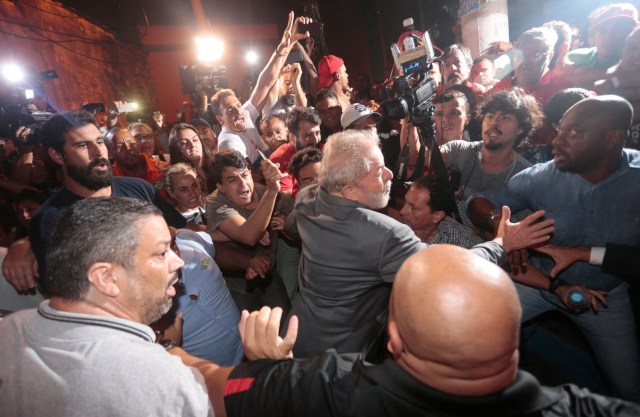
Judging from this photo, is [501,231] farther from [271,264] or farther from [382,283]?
[271,264]

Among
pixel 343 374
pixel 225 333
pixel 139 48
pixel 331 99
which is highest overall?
pixel 139 48

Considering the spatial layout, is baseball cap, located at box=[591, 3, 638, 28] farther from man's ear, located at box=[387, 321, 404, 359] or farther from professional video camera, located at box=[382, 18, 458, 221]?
man's ear, located at box=[387, 321, 404, 359]

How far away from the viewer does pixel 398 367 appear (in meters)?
0.94

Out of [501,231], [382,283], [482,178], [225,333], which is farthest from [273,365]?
[482,178]

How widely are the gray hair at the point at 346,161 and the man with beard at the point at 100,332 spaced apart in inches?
40.8

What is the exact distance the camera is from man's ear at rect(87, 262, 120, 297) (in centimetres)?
123

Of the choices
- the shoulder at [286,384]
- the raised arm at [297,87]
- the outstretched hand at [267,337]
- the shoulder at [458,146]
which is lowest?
the shoulder at [286,384]

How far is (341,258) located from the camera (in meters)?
1.89

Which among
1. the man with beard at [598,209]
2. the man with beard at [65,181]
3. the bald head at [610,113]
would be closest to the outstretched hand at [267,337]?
the man with beard at [65,181]

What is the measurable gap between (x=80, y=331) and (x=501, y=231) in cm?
224

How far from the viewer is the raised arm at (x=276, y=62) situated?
449 centimetres

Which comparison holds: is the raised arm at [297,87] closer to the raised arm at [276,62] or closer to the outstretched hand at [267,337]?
the raised arm at [276,62]

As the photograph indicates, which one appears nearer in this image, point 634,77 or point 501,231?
point 501,231

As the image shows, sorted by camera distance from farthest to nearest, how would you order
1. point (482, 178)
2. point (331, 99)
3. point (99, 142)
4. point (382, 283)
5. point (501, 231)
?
point (331, 99) → point (482, 178) → point (99, 142) → point (501, 231) → point (382, 283)
